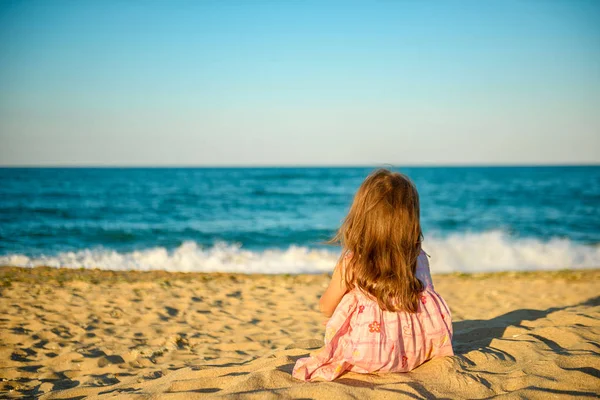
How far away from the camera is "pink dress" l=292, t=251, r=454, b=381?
2670 mm

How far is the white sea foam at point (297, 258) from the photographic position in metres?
10.1

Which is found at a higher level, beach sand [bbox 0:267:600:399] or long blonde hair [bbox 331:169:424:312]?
long blonde hair [bbox 331:169:424:312]

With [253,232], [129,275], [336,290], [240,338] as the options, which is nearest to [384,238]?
[336,290]

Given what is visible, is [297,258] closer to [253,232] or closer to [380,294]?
[253,232]

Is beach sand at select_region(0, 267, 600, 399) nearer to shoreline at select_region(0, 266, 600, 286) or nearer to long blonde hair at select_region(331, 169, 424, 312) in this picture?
shoreline at select_region(0, 266, 600, 286)

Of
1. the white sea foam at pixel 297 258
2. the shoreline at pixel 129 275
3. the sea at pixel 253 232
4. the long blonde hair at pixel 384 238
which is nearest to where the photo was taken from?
the long blonde hair at pixel 384 238

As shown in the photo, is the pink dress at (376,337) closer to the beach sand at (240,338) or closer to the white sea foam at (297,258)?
the beach sand at (240,338)

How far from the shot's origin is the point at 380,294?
8.67 feet

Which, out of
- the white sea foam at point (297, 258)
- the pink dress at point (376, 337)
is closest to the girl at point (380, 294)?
the pink dress at point (376, 337)

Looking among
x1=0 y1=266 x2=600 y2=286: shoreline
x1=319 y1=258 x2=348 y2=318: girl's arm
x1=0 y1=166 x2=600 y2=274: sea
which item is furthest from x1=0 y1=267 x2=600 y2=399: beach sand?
x1=0 y1=166 x2=600 y2=274: sea

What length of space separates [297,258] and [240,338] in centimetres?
686

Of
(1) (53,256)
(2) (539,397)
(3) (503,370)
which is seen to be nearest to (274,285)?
(3) (503,370)

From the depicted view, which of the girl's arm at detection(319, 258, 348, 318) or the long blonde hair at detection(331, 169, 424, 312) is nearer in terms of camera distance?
the long blonde hair at detection(331, 169, 424, 312)

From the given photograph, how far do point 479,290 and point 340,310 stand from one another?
5.05 m
